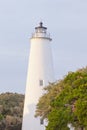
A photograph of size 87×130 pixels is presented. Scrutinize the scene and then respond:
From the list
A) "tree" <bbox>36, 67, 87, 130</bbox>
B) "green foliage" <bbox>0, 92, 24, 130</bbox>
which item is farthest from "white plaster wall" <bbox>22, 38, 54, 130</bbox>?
"tree" <bbox>36, 67, 87, 130</bbox>

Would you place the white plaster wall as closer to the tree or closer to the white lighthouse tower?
the white lighthouse tower

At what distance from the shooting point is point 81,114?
28.5 metres

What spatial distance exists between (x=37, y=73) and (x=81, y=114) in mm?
16612

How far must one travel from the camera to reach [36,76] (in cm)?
4484

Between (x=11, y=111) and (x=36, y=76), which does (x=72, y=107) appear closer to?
(x=36, y=76)

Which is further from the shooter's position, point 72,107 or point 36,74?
point 36,74

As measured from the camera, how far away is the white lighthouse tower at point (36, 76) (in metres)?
44.7

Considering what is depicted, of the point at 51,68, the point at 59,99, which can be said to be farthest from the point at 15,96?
the point at 59,99

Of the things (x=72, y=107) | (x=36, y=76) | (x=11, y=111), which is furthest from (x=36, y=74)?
(x=72, y=107)

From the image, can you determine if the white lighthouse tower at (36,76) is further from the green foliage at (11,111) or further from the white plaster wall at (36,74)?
the green foliage at (11,111)

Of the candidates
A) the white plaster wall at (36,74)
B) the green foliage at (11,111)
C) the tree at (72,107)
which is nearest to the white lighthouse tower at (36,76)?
the white plaster wall at (36,74)

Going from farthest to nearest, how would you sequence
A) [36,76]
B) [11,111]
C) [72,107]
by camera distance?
[11,111]
[36,76]
[72,107]

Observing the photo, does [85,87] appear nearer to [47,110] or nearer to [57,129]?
[57,129]

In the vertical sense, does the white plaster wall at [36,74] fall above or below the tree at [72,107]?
above
